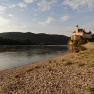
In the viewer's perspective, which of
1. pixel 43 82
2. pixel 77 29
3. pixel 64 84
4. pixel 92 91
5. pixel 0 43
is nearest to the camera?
pixel 92 91

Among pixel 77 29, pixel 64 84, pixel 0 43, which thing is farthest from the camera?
pixel 0 43

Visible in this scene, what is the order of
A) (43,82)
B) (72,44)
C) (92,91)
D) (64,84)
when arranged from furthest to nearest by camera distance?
(72,44) < (43,82) < (64,84) < (92,91)

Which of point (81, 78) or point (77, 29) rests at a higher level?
point (77, 29)

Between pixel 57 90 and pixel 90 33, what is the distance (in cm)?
10606

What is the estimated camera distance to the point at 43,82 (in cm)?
1750

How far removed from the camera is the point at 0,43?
18138 cm

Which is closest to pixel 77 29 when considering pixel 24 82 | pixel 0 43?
pixel 0 43

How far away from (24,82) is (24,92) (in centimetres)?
339

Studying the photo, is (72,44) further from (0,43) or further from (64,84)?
(0,43)

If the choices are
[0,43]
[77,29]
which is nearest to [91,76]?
[77,29]

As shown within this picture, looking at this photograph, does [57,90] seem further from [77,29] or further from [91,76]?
[77,29]

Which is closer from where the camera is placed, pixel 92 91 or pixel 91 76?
pixel 92 91

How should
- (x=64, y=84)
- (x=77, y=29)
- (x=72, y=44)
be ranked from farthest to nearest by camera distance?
1. (x=77, y=29)
2. (x=72, y=44)
3. (x=64, y=84)

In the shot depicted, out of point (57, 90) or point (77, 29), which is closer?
point (57, 90)
